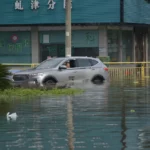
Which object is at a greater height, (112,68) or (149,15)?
(149,15)

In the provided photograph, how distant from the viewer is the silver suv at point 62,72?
1032 inches

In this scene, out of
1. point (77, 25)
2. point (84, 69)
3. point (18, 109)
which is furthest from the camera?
point (77, 25)

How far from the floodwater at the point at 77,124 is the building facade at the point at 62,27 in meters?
24.7

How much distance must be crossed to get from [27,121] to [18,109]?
2.64 metres

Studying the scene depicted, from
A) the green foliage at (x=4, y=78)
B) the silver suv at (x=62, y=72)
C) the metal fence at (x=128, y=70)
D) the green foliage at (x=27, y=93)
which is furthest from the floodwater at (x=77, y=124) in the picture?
the metal fence at (x=128, y=70)

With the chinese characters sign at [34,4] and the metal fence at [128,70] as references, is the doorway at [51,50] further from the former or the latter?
the metal fence at [128,70]

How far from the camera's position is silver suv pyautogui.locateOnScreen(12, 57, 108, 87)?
26203 mm

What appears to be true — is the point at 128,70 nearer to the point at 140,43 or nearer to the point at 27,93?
the point at 140,43

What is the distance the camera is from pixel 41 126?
12969 mm

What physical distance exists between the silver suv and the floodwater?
22.0ft

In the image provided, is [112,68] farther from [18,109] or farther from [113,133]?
[113,133]

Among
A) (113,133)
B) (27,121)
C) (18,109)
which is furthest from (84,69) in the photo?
(113,133)

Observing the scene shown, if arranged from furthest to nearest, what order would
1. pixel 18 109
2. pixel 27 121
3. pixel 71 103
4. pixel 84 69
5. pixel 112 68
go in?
1. pixel 112 68
2. pixel 84 69
3. pixel 71 103
4. pixel 18 109
5. pixel 27 121

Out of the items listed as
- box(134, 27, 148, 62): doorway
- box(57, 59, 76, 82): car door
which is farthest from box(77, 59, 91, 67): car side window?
box(134, 27, 148, 62): doorway
